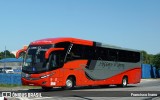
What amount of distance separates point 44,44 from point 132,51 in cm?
1097

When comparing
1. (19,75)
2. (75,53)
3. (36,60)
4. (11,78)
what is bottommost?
(11,78)

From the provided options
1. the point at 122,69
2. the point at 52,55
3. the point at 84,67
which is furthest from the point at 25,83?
the point at 122,69

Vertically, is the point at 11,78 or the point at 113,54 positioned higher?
the point at 113,54

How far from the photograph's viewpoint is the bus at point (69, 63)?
73.5 feet

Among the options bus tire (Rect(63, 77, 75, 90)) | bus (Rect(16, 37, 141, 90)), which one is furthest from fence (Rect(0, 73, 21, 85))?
bus tire (Rect(63, 77, 75, 90))

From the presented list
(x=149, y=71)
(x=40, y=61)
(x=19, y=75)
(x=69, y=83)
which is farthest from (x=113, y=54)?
(x=149, y=71)

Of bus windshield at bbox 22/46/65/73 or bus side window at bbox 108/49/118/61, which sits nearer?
bus windshield at bbox 22/46/65/73

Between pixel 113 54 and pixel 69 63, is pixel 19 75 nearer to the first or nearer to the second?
pixel 113 54

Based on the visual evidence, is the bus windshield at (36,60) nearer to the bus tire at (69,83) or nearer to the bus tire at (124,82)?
the bus tire at (69,83)

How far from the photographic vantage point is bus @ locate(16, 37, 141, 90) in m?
22.4

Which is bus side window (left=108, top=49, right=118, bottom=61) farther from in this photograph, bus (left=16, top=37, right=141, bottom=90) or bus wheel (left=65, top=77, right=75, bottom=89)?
bus wheel (left=65, top=77, right=75, bottom=89)

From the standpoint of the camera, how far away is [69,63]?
23.6m

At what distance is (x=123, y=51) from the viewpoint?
30.3m

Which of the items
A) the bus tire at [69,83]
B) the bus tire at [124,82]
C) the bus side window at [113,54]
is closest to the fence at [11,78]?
the bus tire at [124,82]
